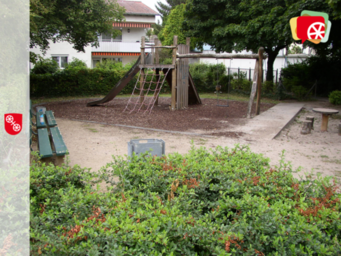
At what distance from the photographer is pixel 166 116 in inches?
488

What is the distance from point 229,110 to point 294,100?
678 centimetres

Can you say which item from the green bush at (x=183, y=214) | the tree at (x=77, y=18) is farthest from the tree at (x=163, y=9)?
the green bush at (x=183, y=214)

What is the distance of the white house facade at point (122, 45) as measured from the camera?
1110 inches

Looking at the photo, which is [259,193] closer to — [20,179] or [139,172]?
[139,172]

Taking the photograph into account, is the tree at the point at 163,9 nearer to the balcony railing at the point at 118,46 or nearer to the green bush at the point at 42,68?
the balcony railing at the point at 118,46

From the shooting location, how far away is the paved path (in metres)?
9.10

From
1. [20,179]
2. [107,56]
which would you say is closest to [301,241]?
[20,179]

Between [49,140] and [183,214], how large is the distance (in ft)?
14.6

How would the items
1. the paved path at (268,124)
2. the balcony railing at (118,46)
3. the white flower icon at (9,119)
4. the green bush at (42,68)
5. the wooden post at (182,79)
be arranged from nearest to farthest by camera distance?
1. the white flower icon at (9,119)
2. the paved path at (268,124)
3. the wooden post at (182,79)
4. the green bush at (42,68)
5. the balcony railing at (118,46)

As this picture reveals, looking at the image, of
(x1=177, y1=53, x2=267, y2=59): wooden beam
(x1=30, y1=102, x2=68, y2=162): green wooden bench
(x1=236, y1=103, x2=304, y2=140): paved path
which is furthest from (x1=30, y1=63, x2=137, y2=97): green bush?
(x1=236, y1=103, x2=304, y2=140): paved path

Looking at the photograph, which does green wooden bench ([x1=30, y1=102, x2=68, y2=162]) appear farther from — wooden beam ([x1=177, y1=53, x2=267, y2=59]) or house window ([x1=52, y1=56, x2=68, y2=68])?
house window ([x1=52, y1=56, x2=68, y2=68])

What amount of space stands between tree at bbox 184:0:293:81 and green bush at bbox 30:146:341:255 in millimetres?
13426

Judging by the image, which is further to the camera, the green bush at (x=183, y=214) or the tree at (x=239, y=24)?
the tree at (x=239, y=24)

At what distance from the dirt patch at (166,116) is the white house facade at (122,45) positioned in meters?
14.1
